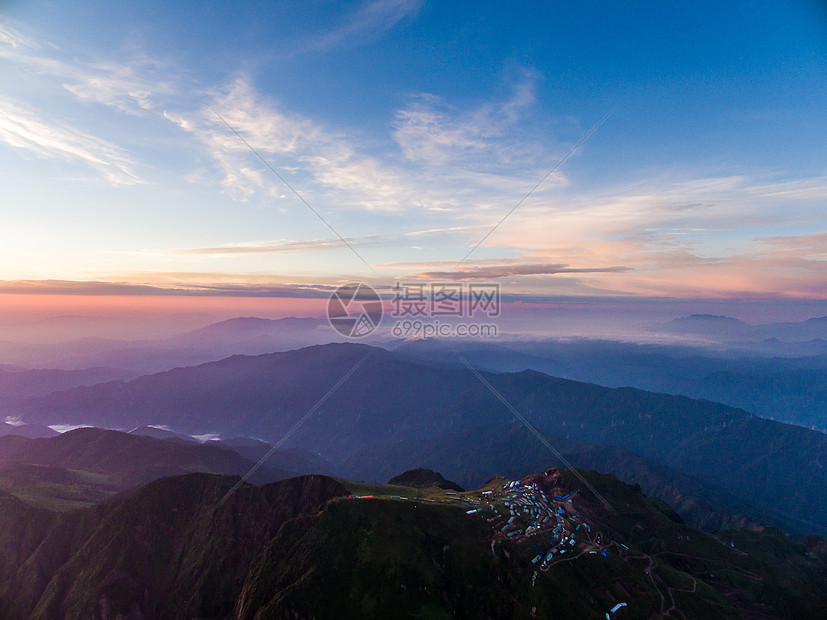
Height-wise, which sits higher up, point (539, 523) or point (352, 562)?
point (539, 523)

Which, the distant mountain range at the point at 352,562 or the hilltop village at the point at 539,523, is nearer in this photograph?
the distant mountain range at the point at 352,562

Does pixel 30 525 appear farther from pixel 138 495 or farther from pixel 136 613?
pixel 136 613

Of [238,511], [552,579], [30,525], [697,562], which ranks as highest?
[552,579]

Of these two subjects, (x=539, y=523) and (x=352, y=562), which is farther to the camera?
(x=539, y=523)

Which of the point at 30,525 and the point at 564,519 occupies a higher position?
the point at 564,519

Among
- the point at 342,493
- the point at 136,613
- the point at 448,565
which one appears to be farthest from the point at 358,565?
the point at 136,613

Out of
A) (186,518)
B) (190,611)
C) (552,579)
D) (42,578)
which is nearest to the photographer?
(552,579)

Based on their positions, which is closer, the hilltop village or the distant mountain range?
the distant mountain range

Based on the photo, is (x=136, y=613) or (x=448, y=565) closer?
(x=448, y=565)
